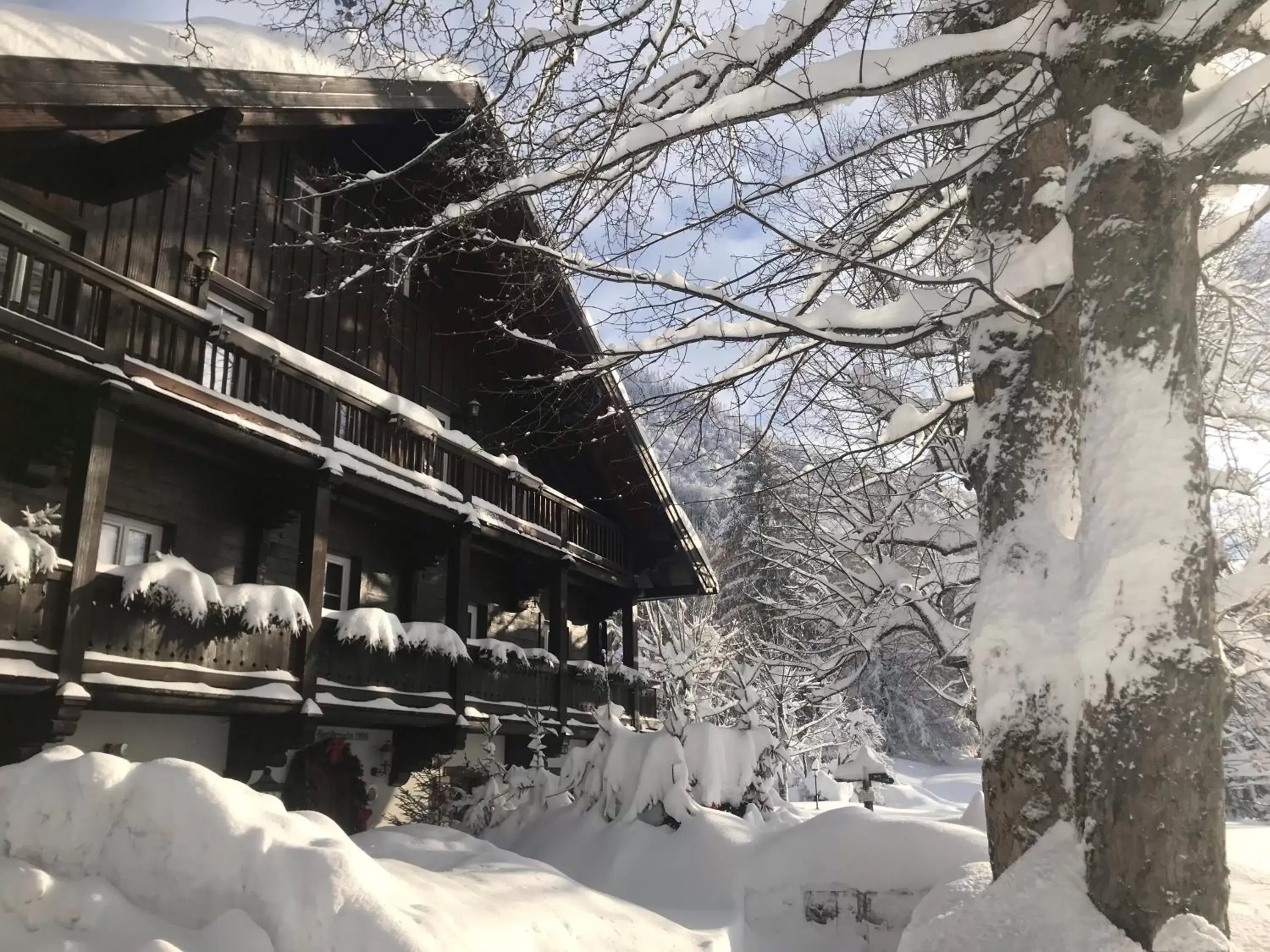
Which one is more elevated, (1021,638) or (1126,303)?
(1126,303)

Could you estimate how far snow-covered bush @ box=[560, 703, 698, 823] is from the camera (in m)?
10.1

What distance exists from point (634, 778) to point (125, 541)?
613cm

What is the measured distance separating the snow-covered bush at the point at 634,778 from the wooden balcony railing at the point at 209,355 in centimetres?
412

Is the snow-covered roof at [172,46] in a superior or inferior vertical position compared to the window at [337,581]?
superior

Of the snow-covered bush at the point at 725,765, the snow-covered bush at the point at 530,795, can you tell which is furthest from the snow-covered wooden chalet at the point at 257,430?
the snow-covered bush at the point at 725,765

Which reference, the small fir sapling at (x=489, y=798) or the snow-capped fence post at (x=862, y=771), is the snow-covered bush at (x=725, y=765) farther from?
the snow-capped fence post at (x=862, y=771)

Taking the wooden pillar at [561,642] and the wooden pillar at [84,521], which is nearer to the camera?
the wooden pillar at [84,521]

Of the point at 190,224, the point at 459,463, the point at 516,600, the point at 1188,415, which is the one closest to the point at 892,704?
the point at 516,600

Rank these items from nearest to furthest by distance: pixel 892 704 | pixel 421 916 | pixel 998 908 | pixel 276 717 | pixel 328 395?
pixel 421 916, pixel 998 908, pixel 276 717, pixel 328 395, pixel 892 704

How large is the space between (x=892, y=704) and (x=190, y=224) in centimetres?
4929

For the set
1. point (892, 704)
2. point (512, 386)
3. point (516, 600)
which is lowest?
point (892, 704)

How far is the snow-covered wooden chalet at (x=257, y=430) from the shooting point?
26.9 feet

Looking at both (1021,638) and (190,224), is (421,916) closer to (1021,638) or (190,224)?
(1021,638)

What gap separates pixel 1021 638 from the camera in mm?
4566
